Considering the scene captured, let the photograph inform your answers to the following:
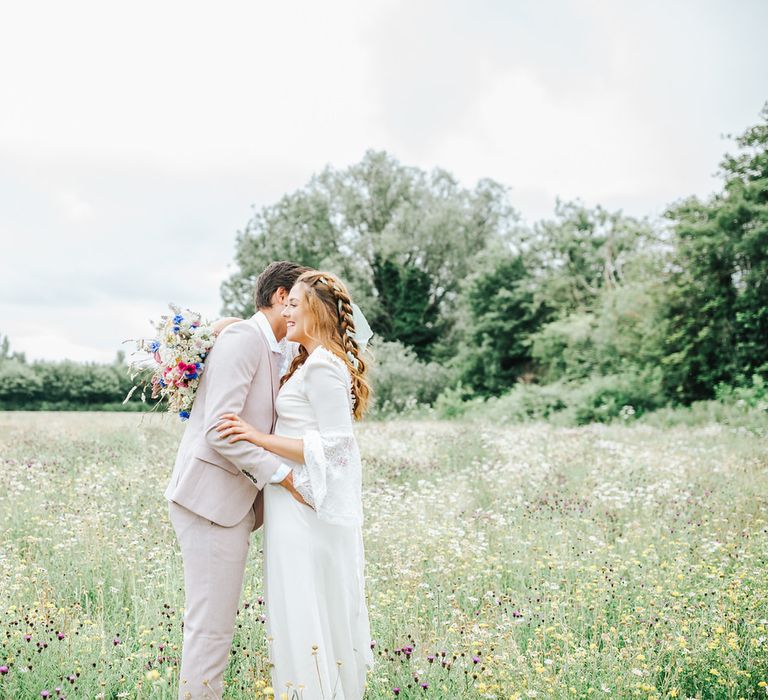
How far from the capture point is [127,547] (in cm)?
562

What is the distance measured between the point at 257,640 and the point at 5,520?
3548mm

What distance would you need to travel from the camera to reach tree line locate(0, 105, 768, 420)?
19094mm

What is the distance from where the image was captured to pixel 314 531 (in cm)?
330

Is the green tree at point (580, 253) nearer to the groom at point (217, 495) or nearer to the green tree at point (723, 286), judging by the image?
the green tree at point (723, 286)

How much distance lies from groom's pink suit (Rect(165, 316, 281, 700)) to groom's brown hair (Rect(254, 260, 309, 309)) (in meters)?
0.37

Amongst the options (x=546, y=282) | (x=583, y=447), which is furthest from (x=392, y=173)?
(x=583, y=447)

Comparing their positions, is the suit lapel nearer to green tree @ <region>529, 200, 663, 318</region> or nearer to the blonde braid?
the blonde braid

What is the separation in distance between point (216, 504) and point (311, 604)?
25.8 inches

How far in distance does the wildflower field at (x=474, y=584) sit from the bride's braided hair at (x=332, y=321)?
5.04 ft

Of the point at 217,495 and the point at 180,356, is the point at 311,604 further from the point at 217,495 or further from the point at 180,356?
the point at 180,356

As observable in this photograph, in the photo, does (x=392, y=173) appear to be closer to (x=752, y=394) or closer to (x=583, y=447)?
(x=752, y=394)

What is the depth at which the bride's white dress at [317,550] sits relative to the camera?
3.21 meters

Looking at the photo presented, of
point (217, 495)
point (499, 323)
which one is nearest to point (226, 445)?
point (217, 495)

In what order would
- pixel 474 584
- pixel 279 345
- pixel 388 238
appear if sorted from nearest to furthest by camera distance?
pixel 279 345 < pixel 474 584 < pixel 388 238
